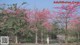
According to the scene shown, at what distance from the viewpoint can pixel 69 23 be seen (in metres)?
11.6

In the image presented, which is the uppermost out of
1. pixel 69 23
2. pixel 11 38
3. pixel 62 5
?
pixel 62 5

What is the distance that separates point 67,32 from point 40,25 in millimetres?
1352

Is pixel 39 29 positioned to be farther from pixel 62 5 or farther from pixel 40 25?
pixel 62 5

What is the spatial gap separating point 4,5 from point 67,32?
3331 millimetres

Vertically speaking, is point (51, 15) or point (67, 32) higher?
point (51, 15)

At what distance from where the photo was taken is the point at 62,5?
459 inches

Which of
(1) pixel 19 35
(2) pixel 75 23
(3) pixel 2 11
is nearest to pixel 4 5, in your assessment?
(3) pixel 2 11

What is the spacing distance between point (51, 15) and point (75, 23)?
1.22 m

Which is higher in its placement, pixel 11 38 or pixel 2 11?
pixel 2 11

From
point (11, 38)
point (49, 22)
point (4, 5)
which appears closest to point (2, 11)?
point (4, 5)

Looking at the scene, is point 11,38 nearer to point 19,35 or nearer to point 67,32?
point 19,35

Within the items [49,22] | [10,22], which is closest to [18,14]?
[10,22]

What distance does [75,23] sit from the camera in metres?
11.8

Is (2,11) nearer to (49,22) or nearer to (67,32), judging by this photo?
(49,22)
